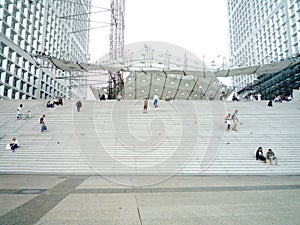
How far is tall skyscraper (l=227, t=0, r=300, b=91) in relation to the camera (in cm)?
4506

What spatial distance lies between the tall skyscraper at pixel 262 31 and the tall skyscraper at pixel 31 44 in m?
35.5

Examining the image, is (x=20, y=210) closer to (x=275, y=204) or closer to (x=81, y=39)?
(x=275, y=204)

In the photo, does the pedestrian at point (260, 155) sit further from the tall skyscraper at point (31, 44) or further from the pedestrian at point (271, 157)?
the tall skyscraper at point (31, 44)

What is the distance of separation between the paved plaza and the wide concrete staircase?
2727 mm

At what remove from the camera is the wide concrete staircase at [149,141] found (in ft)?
34.4

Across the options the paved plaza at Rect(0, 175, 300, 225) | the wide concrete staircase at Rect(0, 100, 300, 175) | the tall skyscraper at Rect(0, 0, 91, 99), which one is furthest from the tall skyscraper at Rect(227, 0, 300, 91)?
the tall skyscraper at Rect(0, 0, 91, 99)

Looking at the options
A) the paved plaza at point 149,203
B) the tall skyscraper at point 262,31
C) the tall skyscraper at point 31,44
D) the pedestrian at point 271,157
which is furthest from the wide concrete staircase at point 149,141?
the tall skyscraper at point 262,31

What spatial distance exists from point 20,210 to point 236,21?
8717 centimetres

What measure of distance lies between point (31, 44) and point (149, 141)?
3469 cm

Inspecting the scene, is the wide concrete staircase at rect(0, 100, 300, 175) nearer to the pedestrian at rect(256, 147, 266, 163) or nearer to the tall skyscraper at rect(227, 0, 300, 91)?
the pedestrian at rect(256, 147, 266, 163)

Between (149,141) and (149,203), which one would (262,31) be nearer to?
(149,141)

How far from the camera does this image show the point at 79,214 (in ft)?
14.8

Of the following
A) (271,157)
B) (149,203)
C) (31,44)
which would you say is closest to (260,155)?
(271,157)

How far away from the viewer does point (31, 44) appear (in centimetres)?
3778
